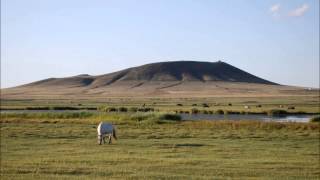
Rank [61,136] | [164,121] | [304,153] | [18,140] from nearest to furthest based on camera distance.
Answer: [304,153]
[18,140]
[61,136]
[164,121]

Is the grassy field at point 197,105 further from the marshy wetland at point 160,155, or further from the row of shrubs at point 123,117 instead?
the marshy wetland at point 160,155

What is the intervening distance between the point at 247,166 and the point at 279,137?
13351mm

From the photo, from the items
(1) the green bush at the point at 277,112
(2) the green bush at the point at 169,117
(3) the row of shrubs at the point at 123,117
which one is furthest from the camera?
(1) the green bush at the point at 277,112

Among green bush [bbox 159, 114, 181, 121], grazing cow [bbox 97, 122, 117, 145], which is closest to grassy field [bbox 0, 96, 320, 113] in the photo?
green bush [bbox 159, 114, 181, 121]

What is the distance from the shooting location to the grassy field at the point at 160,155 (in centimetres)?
1805

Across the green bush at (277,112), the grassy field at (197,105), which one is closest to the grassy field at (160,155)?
the green bush at (277,112)

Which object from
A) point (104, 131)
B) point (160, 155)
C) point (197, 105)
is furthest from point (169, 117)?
point (197, 105)

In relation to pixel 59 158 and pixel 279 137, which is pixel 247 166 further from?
pixel 279 137

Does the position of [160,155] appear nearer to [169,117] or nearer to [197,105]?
A: [169,117]

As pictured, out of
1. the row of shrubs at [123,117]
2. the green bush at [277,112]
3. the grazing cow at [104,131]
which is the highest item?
the grazing cow at [104,131]

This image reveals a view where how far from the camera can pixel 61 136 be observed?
1265 inches

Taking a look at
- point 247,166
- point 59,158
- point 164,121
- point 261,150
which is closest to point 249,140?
point 261,150

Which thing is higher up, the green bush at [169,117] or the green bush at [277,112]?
the green bush at [169,117]

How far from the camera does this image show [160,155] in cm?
2311
